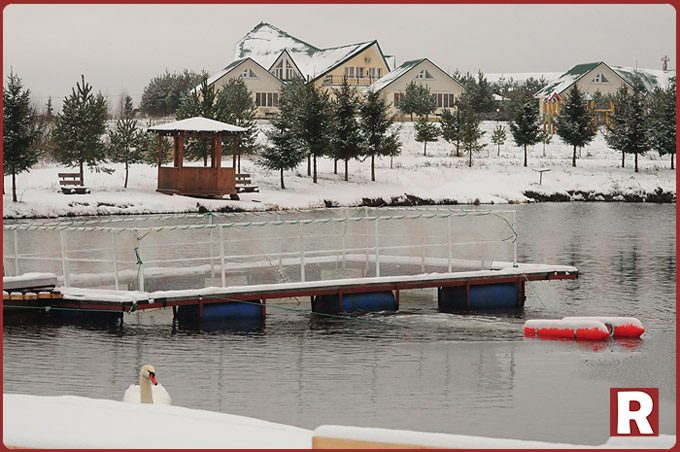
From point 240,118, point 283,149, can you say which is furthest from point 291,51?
point 283,149

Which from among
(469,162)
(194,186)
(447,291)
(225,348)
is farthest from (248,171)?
(225,348)

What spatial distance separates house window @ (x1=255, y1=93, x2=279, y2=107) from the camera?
9062 cm

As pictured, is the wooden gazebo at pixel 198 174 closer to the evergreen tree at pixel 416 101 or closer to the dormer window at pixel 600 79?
the evergreen tree at pixel 416 101

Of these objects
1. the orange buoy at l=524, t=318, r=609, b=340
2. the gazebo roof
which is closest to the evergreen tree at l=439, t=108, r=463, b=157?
the gazebo roof

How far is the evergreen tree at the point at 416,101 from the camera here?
86062 millimetres

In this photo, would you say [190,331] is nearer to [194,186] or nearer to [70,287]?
[70,287]

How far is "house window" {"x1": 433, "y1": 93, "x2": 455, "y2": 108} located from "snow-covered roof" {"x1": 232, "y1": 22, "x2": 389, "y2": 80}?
897cm

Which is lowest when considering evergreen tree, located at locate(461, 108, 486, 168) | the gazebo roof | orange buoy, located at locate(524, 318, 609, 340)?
Answer: orange buoy, located at locate(524, 318, 609, 340)

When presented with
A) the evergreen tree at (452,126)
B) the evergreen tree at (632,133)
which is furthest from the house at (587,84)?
the evergreen tree at (632,133)

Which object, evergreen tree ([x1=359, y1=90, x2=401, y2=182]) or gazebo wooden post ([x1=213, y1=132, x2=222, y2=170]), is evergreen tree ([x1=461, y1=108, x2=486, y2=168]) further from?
gazebo wooden post ([x1=213, y1=132, x2=222, y2=170])

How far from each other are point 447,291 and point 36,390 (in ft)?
36.1

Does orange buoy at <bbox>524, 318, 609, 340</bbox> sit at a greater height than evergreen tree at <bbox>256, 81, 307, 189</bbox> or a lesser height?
lesser

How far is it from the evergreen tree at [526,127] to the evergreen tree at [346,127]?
47.3 feet

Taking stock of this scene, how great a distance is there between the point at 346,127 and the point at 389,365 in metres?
47.5
